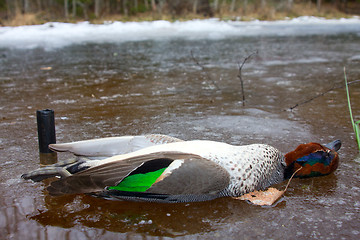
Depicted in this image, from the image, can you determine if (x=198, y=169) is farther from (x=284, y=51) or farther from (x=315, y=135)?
(x=284, y=51)

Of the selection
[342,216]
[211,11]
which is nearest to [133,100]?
[342,216]

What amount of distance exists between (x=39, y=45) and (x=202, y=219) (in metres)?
13.5

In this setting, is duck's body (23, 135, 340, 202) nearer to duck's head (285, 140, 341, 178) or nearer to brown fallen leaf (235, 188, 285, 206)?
brown fallen leaf (235, 188, 285, 206)

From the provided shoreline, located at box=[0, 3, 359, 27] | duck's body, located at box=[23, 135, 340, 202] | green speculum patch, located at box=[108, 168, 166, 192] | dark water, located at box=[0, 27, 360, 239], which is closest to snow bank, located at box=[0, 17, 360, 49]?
shoreline, located at box=[0, 3, 359, 27]

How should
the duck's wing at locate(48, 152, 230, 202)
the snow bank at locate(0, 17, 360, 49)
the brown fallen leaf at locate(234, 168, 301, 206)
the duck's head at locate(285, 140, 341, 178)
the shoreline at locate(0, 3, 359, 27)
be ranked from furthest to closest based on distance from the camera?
the shoreline at locate(0, 3, 359, 27), the snow bank at locate(0, 17, 360, 49), the duck's head at locate(285, 140, 341, 178), the brown fallen leaf at locate(234, 168, 301, 206), the duck's wing at locate(48, 152, 230, 202)

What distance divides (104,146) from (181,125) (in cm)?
162

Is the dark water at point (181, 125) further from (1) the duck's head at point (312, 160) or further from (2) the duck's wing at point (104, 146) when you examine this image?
(2) the duck's wing at point (104, 146)

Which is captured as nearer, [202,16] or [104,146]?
[104,146]

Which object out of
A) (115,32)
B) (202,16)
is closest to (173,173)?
(115,32)

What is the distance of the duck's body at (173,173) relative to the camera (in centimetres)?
232

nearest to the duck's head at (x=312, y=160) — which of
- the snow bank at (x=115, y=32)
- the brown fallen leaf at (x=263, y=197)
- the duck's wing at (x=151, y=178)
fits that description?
the brown fallen leaf at (x=263, y=197)

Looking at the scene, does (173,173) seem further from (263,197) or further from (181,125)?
(181,125)

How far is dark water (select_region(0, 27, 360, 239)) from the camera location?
2.36 metres

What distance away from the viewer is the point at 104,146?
277cm
